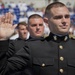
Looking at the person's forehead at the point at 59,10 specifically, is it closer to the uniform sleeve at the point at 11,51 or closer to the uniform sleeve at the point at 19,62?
the uniform sleeve at the point at 19,62

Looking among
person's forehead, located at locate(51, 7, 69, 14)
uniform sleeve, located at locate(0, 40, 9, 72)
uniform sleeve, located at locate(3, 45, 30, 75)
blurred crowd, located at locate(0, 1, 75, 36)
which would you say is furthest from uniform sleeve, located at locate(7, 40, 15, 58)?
blurred crowd, located at locate(0, 1, 75, 36)

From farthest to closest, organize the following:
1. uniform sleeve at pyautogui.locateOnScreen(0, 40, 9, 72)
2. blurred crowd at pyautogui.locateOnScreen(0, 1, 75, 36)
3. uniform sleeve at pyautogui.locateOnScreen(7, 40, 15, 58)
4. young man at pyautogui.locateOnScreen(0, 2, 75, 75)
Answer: blurred crowd at pyautogui.locateOnScreen(0, 1, 75, 36) → uniform sleeve at pyautogui.locateOnScreen(7, 40, 15, 58) → uniform sleeve at pyautogui.locateOnScreen(0, 40, 9, 72) → young man at pyautogui.locateOnScreen(0, 2, 75, 75)

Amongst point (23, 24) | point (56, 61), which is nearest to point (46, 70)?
point (56, 61)

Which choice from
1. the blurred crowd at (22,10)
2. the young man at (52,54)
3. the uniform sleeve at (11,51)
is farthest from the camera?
the blurred crowd at (22,10)

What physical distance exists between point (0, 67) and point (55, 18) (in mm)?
683

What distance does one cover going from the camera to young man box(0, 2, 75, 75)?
8.55 feet

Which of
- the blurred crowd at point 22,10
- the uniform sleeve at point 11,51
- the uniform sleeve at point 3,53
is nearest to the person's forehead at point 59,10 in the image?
the uniform sleeve at point 3,53

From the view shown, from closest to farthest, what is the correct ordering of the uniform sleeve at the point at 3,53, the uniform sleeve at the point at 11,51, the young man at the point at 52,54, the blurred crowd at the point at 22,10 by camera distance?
the young man at the point at 52,54 < the uniform sleeve at the point at 3,53 < the uniform sleeve at the point at 11,51 < the blurred crowd at the point at 22,10

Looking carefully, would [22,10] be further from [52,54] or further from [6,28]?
[52,54]

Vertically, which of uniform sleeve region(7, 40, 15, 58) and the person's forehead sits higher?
the person's forehead

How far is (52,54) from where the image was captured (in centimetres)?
269

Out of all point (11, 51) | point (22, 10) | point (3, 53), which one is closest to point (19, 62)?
point (3, 53)

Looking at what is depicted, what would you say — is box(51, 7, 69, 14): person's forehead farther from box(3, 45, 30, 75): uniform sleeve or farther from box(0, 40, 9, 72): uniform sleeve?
box(0, 40, 9, 72): uniform sleeve

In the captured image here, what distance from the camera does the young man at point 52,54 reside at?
2.61 m
